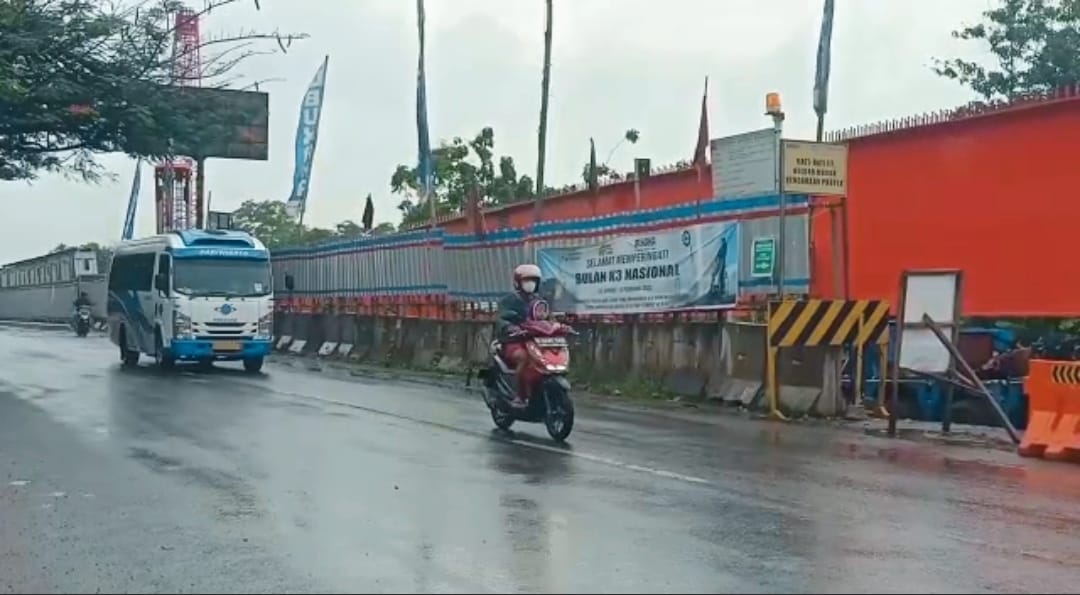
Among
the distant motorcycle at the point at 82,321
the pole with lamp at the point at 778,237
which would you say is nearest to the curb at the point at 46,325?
the distant motorcycle at the point at 82,321

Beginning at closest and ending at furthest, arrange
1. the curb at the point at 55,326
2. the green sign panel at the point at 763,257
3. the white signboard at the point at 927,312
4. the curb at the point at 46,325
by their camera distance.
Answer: the white signboard at the point at 927,312, the green sign panel at the point at 763,257, the curb at the point at 55,326, the curb at the point at 46,325

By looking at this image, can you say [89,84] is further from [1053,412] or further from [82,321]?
[82,321]

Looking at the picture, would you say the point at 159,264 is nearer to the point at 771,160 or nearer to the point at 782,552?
the point at 771,160

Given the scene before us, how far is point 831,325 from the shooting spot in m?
16.4

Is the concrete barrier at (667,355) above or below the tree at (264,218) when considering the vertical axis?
below

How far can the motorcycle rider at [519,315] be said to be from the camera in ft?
45.1

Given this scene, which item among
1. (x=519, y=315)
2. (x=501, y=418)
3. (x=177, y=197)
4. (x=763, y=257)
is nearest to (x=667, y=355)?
(x=763, y=257)

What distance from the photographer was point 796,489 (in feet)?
33.7

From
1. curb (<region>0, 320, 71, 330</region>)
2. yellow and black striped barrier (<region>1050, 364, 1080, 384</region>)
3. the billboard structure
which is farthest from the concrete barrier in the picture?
curb (<region>0, 320, 71, 330</region>)

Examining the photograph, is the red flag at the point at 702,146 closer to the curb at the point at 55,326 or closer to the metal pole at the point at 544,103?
the metal pole at the point at 544,103

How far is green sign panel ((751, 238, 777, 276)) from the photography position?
17.8 metres

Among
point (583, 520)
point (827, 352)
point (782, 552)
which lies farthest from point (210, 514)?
point (827, 352)

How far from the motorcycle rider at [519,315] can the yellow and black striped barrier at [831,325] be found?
4.04 meters

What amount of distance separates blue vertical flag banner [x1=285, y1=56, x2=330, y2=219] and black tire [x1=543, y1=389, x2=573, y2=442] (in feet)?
90.9
